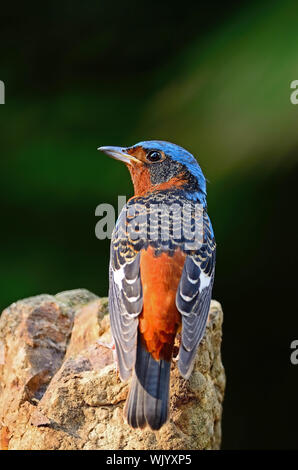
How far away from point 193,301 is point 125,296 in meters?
0.32

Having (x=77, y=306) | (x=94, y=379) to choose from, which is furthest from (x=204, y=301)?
(x=77, y=306)

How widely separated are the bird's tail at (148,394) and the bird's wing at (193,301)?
4.4 inches

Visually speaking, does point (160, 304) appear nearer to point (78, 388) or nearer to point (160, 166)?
point (78, 388)

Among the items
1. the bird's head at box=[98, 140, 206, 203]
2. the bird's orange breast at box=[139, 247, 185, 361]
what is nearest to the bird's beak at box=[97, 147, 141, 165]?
the bird's head at box=[98, 140, 206, 203]

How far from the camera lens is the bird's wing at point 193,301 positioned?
3.09 m

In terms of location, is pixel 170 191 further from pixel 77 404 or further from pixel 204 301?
pixel 77 404

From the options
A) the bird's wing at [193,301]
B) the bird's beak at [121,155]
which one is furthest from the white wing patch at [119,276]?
the bird's beak at [121,155]

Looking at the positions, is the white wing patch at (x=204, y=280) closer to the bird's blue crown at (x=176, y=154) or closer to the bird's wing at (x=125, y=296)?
the bird's wing at (x=125, y=296)

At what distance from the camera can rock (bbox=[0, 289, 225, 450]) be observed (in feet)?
10.3

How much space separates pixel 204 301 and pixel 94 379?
0.64m

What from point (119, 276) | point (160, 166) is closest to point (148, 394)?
point (119, 276)

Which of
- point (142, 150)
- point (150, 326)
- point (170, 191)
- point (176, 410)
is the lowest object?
point (176, 410)

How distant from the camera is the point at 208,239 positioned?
144 inches
